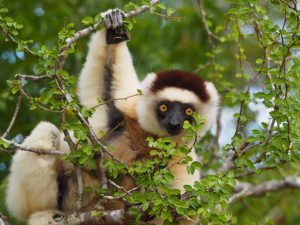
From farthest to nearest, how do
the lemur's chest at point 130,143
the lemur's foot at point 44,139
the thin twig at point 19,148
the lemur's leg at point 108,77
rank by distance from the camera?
the lemur's leg at point 108,77, the lemur's chest at point 130,143, the lemur's foot at point 44,139, the thin twig at point 19,148

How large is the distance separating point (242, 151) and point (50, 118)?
10.2 feet

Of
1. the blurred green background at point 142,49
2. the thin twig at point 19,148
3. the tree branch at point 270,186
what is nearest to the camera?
the thin twig at point 19,148

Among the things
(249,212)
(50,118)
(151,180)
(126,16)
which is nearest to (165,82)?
(126,16)

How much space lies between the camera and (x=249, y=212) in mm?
7062

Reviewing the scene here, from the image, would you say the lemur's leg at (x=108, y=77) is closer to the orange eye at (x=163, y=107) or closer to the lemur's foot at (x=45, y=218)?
the orange eye at (x=163, y=107)

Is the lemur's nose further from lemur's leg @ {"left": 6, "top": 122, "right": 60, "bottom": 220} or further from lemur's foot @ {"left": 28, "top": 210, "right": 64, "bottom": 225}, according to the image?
lemur's foot @ {"left": 28, "top": 210, "right": 64, "bottom": 225}

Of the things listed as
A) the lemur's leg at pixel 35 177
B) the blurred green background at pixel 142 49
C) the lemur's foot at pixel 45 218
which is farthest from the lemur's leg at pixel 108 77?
the blurred green background at pixel 142 49

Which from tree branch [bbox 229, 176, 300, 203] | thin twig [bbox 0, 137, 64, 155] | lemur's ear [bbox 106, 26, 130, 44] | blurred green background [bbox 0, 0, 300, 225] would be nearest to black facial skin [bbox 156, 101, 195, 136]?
lemur's ear [bbox 106, 26, 130, 44]

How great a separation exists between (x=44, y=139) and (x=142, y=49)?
2.83 metres

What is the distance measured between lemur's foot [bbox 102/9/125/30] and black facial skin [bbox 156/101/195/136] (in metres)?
0.74

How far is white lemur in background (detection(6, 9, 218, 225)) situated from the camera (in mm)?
4719

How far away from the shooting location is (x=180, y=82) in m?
5.20

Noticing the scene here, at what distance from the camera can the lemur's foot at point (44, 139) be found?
463cm

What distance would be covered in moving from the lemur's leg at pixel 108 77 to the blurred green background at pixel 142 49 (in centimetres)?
123
